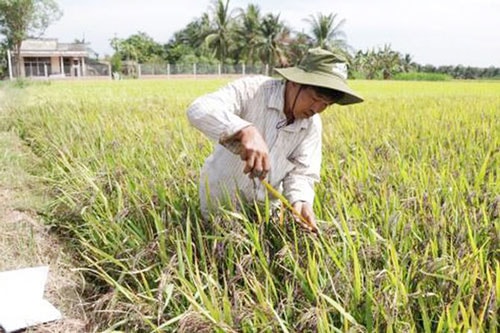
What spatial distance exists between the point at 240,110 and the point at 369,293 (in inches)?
36.1

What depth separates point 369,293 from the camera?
45.7 inches

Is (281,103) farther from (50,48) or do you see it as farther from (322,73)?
(50,48)

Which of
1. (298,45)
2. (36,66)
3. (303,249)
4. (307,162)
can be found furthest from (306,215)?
(36,66)

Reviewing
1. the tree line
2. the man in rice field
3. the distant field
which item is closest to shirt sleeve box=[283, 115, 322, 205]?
the man in rice field

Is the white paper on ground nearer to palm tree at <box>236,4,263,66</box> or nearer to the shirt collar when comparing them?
the shirt collar

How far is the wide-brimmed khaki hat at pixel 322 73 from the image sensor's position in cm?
152

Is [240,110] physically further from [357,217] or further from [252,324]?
[252,324]

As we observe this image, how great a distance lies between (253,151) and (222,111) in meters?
0.22

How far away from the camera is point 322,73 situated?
157 cm

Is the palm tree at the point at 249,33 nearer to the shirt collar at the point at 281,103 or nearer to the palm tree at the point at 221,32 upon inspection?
the palm tree at the point at 221,32

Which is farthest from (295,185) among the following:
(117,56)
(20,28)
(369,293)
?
Result: (117,56)

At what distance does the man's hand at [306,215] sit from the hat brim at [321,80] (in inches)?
15.0

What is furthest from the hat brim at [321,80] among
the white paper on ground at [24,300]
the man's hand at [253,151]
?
the white paper on ground at [24,300]

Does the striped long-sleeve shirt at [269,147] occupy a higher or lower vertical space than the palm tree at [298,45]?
lower
